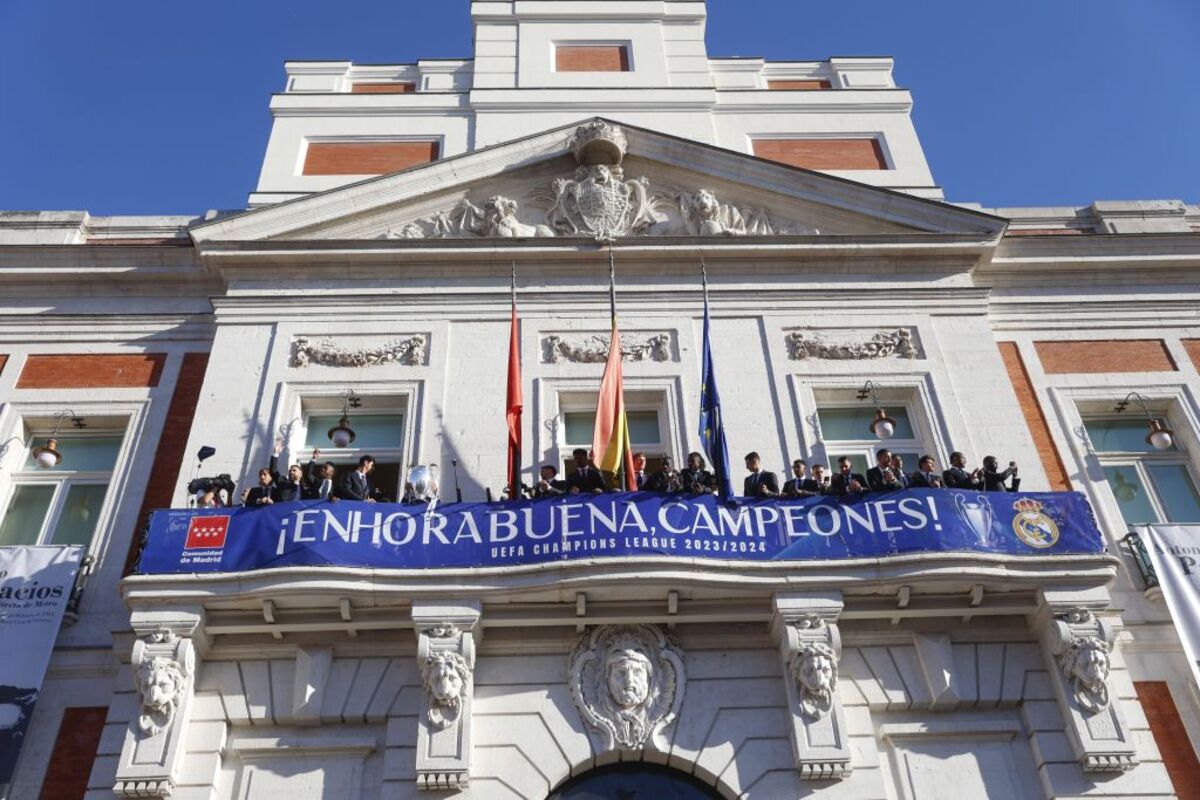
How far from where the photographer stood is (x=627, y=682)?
11172 millimetres

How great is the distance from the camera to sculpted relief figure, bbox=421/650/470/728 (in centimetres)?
1088

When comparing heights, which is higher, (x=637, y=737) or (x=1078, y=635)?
(x=1078, y=635)

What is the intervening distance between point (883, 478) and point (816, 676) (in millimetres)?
2429

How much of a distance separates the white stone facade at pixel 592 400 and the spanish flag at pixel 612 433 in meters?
1.07

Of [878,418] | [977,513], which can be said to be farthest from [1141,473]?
[977,513]

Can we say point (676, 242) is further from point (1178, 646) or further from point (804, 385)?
point (1178, 646)

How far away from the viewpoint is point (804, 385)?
14.4 metres

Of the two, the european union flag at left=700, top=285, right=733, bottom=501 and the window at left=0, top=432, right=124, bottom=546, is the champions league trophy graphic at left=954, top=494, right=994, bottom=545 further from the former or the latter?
the window at left=0, top=432, right=124, bottom=546

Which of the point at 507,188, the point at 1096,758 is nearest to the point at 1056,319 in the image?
the point at 1096,758

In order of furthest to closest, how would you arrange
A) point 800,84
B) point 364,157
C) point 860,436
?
point 800,84 < point 364,157 < point 860,436

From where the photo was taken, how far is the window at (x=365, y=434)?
13875 mm

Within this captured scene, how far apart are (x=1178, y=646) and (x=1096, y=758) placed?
2.22m

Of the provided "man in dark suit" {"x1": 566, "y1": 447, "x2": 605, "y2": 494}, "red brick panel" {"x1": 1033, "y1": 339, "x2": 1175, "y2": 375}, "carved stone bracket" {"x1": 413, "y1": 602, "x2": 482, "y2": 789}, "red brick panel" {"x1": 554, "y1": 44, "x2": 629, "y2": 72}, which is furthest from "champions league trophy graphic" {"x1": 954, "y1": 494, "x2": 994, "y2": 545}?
"red brick panel" {"x1": 554, "y1": 44, "x2": 629, "y2": 72}

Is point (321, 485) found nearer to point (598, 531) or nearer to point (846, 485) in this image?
point (598, 531)
